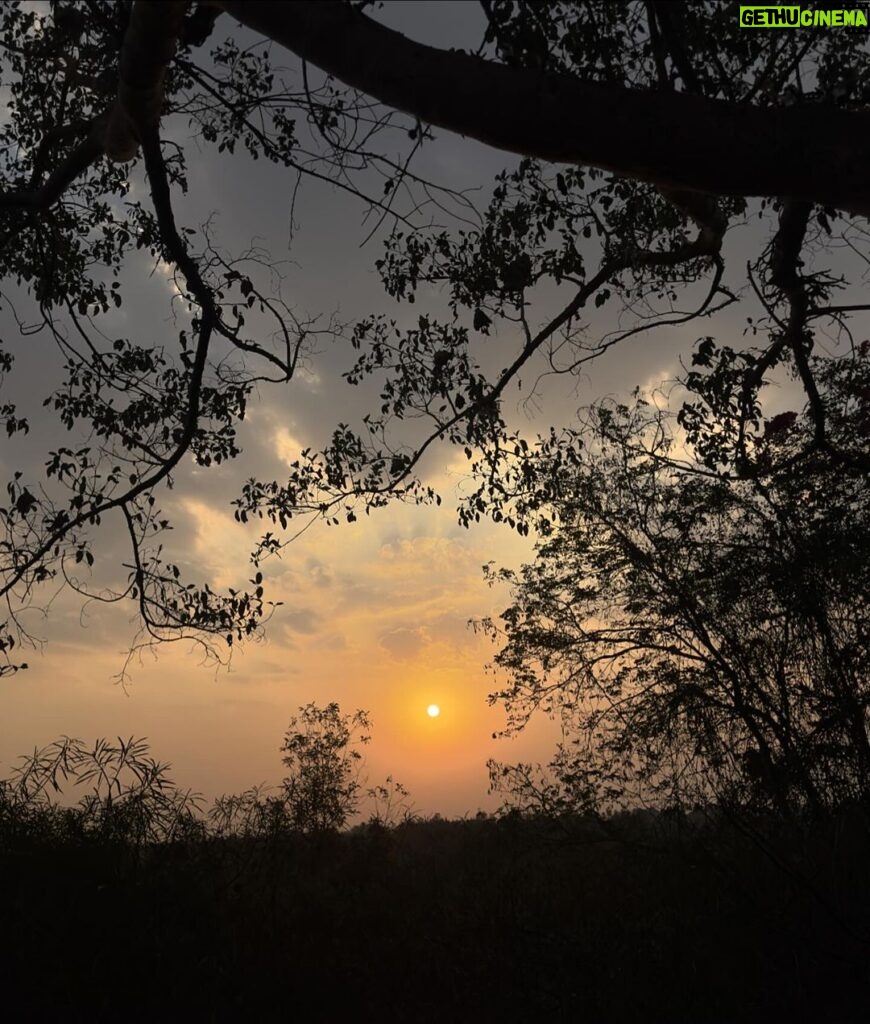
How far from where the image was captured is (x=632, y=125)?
2.81 metres

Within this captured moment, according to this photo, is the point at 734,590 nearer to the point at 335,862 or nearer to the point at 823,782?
the point at 823,782

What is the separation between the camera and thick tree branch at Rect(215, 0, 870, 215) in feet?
9.14

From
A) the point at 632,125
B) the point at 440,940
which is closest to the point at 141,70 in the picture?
the point at 632,125

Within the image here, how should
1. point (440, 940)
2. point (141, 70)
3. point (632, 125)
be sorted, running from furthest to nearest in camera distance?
point (440, 940) → point (141, 70) → point (632, 125)

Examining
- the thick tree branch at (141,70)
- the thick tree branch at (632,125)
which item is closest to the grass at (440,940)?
the thick tree branch at (632,125)

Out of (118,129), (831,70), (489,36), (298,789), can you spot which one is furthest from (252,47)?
(298,789)

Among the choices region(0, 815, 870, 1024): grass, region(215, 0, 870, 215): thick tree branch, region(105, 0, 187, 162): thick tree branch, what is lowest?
region(0, 815, 870, 1024): grass

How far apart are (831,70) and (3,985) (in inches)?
318

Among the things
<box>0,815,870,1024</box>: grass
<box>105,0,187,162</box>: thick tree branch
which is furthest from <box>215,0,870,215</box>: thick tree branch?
<box>0,815,870,1024</box>: grass

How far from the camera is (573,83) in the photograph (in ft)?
9.43

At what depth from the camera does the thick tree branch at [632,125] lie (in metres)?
2.79

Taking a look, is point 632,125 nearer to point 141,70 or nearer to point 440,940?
point 141,70

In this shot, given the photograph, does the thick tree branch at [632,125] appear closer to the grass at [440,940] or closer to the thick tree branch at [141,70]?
the thick tree branch at [141,70]

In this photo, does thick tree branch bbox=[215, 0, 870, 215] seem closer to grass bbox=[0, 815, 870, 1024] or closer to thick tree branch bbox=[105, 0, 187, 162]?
thick tree branch bbox=[105, 0, 187, 162]
